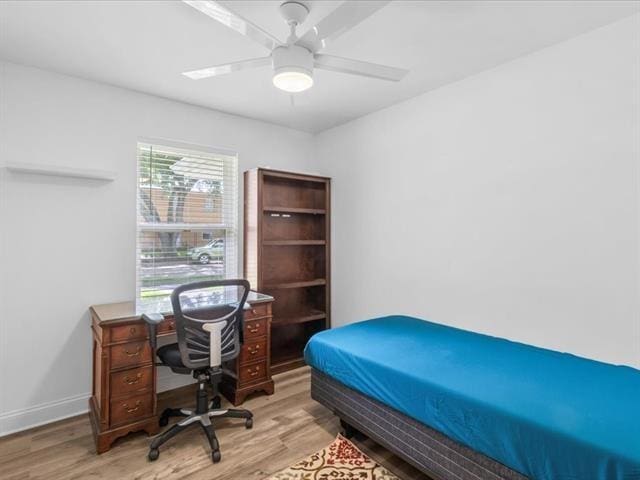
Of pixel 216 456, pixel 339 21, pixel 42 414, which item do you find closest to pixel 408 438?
pixel 216 456

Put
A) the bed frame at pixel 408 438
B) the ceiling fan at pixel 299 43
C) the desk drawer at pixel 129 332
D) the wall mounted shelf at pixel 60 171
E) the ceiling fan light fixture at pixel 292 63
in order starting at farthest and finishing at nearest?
the wall mounted shelf at pixel 60 171 < the desk drawer at pixel 129 332 < the ceiling fan light fixture at pixel 292 63 < the bed frame at pixel 408 438 < the ceiling fan at pixel 299 43

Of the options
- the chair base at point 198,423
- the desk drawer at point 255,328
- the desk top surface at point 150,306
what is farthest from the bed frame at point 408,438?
the desk top surface at point 150,306

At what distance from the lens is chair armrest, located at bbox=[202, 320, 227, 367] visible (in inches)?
84.8

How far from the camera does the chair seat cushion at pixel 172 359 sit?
2184 millimetres

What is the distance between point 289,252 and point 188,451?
6.76 feet

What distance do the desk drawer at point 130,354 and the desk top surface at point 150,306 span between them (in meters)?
0.19

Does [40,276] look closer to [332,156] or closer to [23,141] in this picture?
[23,141]

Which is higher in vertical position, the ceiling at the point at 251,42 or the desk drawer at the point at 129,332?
the ceiling at the point at 251,42

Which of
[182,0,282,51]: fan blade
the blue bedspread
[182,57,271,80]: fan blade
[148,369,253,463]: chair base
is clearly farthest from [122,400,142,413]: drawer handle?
[182,0,282,51]: fan blade

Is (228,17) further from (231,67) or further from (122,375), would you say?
(122,375)

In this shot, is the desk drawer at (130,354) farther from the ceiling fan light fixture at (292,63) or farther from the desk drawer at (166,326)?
the ceiling fan light fixture at (292,63)

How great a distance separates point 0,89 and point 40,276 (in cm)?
132

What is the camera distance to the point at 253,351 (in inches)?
111

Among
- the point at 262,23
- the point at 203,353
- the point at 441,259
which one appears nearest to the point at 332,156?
the point at 441,259
